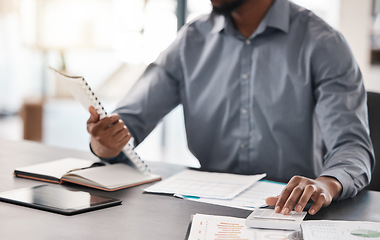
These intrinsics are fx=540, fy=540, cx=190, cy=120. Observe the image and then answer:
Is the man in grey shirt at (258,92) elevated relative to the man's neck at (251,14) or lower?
lower

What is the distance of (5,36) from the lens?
7.32 metres

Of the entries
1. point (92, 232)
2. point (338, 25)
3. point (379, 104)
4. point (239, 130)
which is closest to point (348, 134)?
point (379, 104)

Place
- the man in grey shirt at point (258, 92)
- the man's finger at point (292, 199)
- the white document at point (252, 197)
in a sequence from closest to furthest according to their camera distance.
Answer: the man's finger at point (292, 199), the white document at point (252, 197), the man in grey shirt at point (258, 92)

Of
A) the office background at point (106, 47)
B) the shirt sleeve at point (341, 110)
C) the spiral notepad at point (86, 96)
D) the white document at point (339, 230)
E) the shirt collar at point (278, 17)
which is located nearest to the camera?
the white document at point (339, 230)

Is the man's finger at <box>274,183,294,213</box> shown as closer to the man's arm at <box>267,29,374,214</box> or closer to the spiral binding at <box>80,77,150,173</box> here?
the man's arm at <box>267,29,374,214</box>

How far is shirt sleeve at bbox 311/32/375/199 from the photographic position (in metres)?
1.42

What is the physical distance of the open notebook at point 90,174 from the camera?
1321mm

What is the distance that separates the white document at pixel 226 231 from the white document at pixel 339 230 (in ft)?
0.14

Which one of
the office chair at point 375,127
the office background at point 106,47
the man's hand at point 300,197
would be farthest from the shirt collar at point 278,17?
the office background at point 106,47

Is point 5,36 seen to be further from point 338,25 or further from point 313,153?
point 313,153

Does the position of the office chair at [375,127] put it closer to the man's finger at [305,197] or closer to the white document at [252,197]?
the white document at [252,197]


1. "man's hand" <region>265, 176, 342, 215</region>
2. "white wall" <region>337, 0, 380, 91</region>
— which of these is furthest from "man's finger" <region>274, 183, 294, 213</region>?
"white wall" <region>337, 0, 380, 91</region>

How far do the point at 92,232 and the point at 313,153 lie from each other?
995mm

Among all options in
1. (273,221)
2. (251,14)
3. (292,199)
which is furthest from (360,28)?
(273,221)
